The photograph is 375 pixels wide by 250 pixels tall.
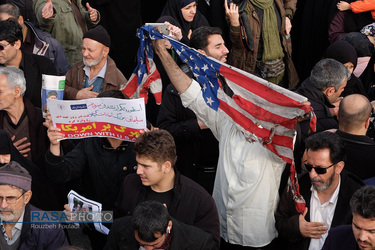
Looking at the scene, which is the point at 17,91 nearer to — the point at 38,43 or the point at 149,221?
the point at 38,43

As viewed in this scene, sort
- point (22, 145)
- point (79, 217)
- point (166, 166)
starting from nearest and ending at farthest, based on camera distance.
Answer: point (166, 166) → point (79, 217) → point (22, 145)

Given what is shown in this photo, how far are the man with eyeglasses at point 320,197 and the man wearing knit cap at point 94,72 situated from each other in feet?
8.28

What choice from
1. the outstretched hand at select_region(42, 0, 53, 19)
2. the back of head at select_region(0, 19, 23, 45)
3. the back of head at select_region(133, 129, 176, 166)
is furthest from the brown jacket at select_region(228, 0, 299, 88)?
the back of head at select_region(133, 129, 176, 166)

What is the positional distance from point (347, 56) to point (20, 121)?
3.57m

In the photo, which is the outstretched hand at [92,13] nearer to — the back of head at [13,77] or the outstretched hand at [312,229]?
the back of head at [13,77]

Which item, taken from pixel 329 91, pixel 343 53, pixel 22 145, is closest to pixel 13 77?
pixel 22 145

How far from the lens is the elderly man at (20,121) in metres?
5.24

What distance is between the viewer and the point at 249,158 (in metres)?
4.44

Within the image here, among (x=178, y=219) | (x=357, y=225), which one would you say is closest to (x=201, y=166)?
(x=178, y=219)

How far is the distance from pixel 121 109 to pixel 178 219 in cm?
106

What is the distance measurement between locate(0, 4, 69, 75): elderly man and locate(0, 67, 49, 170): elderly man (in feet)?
4.46

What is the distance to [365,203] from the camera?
354 cm

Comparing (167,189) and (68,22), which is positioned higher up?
(68,22)

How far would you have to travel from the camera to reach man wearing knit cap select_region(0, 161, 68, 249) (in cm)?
416
